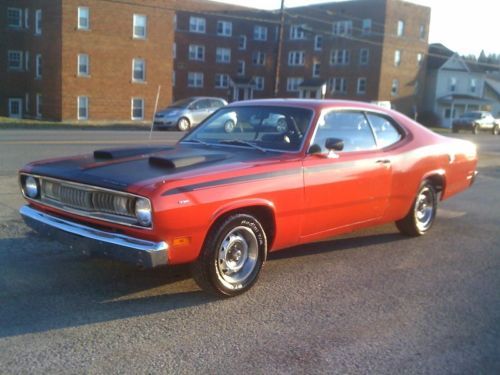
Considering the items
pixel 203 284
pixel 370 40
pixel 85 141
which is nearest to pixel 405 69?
pixel 370 40

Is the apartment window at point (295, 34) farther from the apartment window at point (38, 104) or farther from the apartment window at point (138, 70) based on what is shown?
the apartment window at point (38, 104)

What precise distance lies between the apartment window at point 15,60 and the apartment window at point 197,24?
18.4 metres

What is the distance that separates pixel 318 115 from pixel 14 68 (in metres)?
37.4

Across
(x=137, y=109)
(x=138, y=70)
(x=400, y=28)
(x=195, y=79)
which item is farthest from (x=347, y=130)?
(x=400, y=28)

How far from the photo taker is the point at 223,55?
5478cm

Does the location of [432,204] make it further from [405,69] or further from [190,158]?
[405,69]

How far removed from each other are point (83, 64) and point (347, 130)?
101 feet

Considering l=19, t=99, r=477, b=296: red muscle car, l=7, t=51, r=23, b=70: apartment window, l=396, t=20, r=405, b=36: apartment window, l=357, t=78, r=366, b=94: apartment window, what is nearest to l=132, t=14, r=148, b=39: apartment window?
l=7, t=51, r=23, b=70: apartment window

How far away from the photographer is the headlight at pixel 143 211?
403 cm

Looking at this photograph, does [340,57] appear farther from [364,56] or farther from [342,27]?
[364,56]

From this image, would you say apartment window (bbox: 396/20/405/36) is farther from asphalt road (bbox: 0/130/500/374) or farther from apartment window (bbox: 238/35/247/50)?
asphalt road (bbox: 0/130/500/374)

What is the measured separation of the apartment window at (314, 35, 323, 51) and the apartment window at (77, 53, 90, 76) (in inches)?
1147

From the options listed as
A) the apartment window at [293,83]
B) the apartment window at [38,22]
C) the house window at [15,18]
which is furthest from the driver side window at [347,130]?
the apartment window at [293,83]

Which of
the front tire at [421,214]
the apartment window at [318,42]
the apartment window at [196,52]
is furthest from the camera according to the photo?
the apartment window at [318,42]
